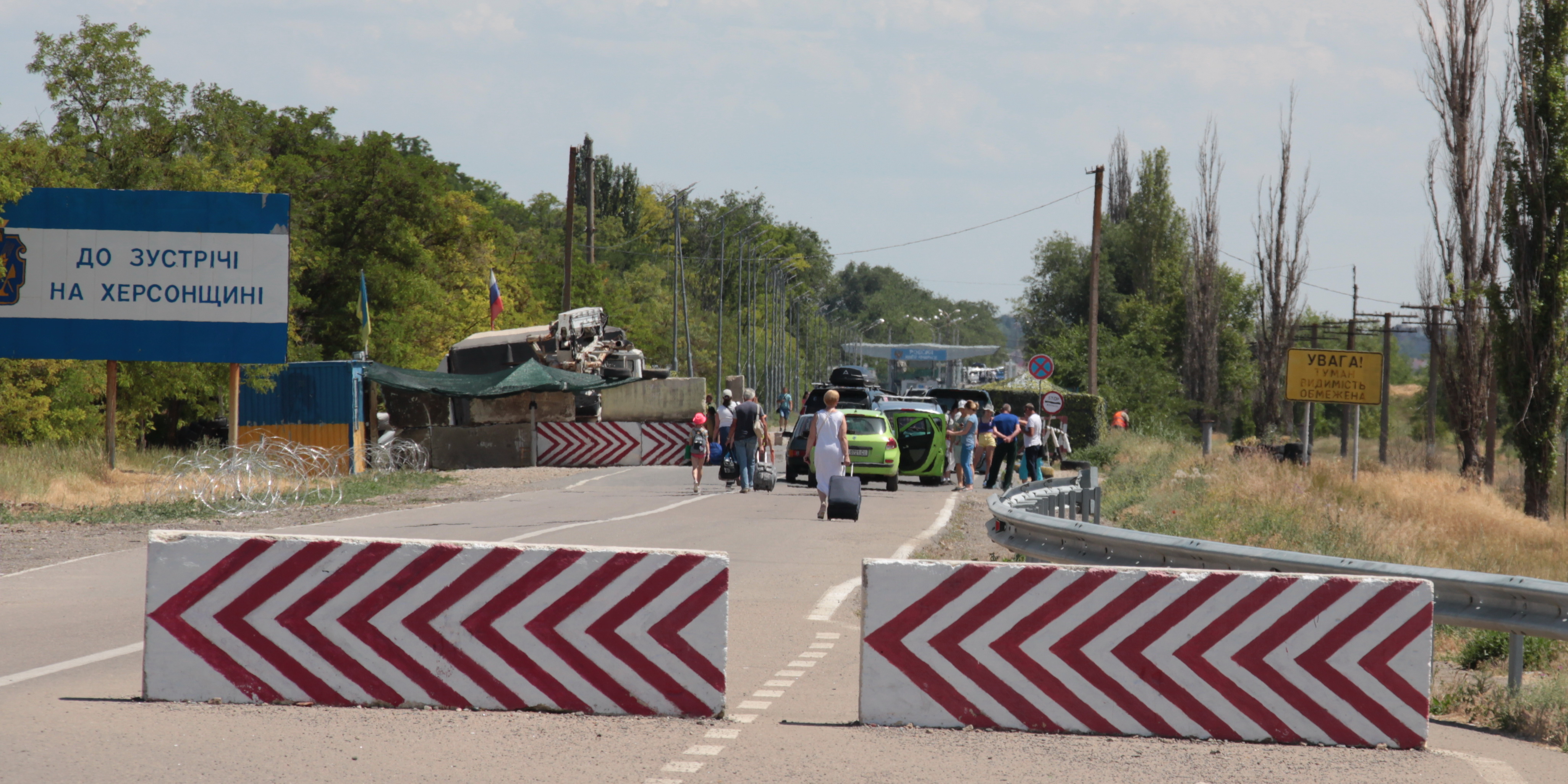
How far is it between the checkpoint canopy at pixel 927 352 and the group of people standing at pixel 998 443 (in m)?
117

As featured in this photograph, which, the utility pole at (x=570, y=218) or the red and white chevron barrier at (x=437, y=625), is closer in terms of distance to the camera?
the red and white chevron barrier at (x=437, y=625)

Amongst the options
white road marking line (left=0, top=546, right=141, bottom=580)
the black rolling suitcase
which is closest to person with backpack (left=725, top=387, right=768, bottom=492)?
the black rolling suitcase

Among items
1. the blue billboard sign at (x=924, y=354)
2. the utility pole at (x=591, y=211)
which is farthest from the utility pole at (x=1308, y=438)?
the blue billboard sign at (x=924, y=354)

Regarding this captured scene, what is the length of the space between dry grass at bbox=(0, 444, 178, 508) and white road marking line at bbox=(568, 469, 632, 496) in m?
6.51

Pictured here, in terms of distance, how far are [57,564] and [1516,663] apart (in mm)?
11889

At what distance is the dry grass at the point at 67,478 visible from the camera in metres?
20.3

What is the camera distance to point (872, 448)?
25.0 meters

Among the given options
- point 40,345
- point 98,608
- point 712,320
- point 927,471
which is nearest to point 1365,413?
point 712,320

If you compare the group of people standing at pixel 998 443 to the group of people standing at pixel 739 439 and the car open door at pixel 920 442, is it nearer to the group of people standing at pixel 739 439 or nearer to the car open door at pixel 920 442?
the car open door at pixel 920 442

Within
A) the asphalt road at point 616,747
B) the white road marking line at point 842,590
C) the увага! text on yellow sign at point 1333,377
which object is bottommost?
the white road marking line at point 842,590

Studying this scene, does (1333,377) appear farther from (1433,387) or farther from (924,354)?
(924,354)

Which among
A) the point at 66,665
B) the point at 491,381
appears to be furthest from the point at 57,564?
the point at 491,381

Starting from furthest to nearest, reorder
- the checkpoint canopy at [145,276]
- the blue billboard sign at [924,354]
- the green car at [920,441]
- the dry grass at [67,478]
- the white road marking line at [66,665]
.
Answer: the blue billboard sign at [924,354] < the green car at [920,441] < the checkpoint canopy at [145,276] < the dry grass at [67,478] < the white road marking line at [66,665]

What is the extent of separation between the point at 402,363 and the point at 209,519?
1112 inches
